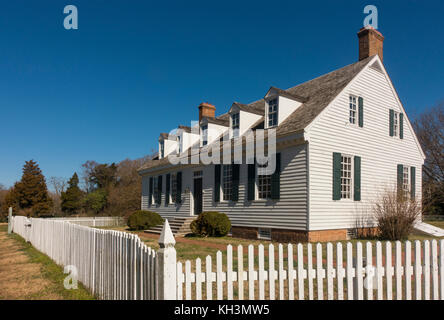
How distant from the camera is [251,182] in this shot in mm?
14648

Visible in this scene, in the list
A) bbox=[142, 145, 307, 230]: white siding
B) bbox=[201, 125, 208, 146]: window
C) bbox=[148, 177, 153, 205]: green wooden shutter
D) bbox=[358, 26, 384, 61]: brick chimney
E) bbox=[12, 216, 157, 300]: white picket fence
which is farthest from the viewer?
bbox=[148, 177, 153, 205]: green wooden shutter

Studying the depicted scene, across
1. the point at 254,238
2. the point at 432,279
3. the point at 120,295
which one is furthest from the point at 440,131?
the point at 120,295

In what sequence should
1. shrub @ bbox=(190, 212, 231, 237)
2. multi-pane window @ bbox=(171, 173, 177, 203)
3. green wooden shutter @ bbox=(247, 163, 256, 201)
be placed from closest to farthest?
green wooden shutter @ bbox=(247, 163, 256, 201) < shrub @ bbox=(190, 212, 231, 237) < multi-pane window @ bbox=(171, 173, 177, 203)

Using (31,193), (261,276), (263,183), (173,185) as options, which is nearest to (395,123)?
(263,183)

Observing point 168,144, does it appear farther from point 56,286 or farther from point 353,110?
point 56,286

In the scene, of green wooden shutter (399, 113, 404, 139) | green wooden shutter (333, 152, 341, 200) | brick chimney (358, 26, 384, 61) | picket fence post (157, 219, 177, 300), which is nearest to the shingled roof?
brick chimney (358, 26, 384, 61)

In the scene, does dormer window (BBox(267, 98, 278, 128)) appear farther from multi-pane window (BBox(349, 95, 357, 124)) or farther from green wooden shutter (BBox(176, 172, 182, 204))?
green wooden shutter (BBox(176, 172, 182, 204))

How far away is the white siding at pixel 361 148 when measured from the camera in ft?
41.9

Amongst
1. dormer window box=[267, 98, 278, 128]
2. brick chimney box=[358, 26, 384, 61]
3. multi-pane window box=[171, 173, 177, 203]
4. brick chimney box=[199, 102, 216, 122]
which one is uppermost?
brick chimney box=[358, 26, 384, 61]

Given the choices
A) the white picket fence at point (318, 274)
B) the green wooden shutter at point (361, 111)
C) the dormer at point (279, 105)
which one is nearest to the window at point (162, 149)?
the dormer at point (279, 105)

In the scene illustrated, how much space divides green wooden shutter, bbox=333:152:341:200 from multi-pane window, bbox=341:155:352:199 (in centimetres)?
56

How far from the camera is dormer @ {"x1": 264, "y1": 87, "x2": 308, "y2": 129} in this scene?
47.1ft

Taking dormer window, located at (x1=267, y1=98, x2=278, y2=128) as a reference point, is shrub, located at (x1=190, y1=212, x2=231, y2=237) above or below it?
below

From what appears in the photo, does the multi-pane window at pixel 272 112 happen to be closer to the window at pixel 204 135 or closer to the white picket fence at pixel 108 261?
the window at pixel 204 135
